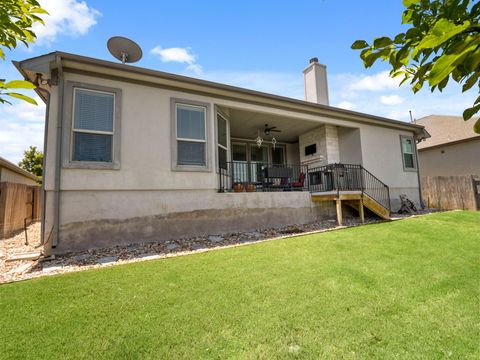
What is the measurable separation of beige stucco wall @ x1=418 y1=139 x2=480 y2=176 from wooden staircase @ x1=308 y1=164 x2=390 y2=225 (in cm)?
765

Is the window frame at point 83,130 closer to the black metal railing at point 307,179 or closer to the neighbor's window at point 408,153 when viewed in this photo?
the black metal railing at point 307,179

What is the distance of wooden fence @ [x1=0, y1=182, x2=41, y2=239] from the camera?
23.9ft

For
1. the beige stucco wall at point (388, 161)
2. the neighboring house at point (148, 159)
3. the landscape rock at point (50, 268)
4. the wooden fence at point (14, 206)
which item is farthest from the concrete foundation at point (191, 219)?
the beige stucco wall at point (388, 161)

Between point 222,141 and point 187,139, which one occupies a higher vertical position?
point 222,141

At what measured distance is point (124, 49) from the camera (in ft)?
21.4

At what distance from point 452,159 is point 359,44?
17789 mm

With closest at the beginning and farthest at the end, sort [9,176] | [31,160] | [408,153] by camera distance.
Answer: [408,153], [9,176], [31,160]

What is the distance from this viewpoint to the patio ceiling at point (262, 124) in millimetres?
8786

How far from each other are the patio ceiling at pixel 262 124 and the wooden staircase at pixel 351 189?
6.47 ft

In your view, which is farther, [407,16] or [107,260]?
[107,260]

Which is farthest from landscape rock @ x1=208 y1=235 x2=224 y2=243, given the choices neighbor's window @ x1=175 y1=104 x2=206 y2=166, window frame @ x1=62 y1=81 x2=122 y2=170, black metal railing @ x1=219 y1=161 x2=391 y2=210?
window frame @ x1=62 y1=81 x2=122 y2=170

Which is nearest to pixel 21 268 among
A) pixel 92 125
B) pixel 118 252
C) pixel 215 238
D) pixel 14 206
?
pixel 118 252

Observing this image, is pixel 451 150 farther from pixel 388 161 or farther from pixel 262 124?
pixel 262 124

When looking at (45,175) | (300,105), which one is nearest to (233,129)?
(300,105)
